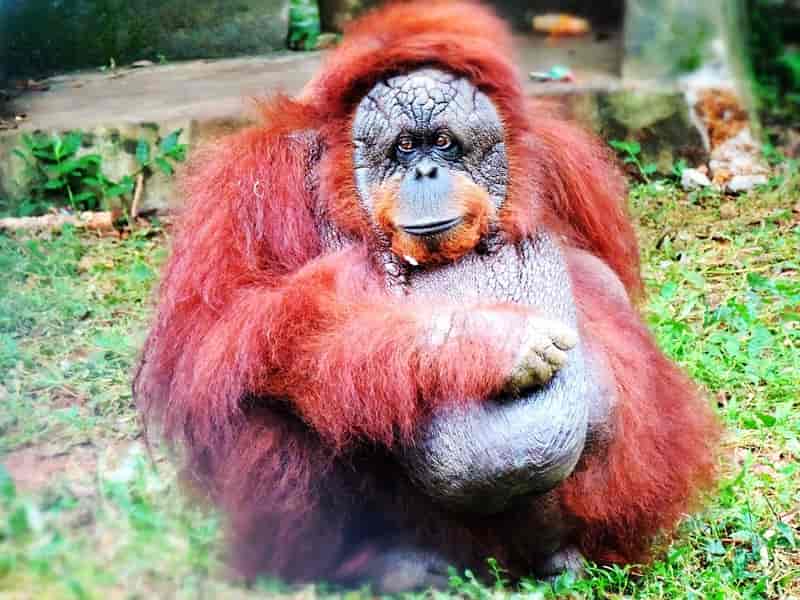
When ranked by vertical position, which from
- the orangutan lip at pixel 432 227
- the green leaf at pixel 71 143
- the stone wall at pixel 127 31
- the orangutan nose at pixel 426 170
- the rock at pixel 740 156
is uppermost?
the stone wall at pixel 127 31

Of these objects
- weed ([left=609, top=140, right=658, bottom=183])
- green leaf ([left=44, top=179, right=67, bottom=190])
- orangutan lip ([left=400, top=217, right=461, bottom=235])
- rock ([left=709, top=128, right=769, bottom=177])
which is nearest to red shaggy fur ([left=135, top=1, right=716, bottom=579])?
orangutan lip ([left=400, top=217, right=461, bottom=235])

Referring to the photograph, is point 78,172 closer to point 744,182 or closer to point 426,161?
point 426,161

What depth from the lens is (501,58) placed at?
2.50 metres

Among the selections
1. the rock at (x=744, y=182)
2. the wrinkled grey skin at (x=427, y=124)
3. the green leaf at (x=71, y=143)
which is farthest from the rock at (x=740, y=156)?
the wrinkled grey skin at (x=427, y=124)

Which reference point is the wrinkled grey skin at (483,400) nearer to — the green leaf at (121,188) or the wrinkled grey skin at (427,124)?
the wrinkled grey skin at (427,124)

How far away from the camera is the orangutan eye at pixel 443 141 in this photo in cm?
244

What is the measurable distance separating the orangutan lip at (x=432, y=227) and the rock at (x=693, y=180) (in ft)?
9.64

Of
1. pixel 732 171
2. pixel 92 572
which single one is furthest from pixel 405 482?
pixel 732 171

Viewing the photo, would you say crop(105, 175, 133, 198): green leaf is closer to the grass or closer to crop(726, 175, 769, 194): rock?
the grass

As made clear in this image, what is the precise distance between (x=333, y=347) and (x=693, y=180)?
3.20m

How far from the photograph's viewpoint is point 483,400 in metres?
2.30

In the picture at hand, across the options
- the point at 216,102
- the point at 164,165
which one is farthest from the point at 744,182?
the point at 164,165

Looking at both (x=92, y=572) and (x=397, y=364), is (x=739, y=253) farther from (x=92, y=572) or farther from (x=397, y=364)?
(x=92, y=572)

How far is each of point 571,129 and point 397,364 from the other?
919mm
